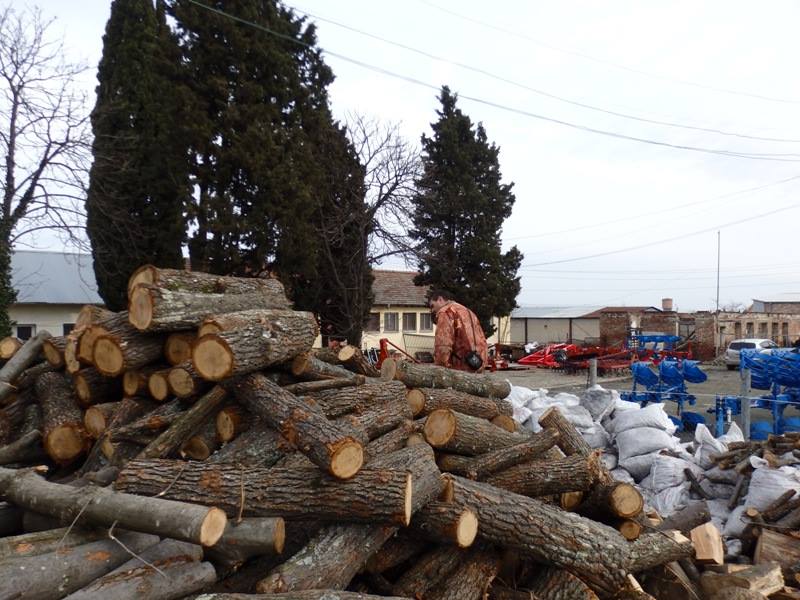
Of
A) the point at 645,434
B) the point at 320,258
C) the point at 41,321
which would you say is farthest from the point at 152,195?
the point at 645,434

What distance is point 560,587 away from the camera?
164 inches

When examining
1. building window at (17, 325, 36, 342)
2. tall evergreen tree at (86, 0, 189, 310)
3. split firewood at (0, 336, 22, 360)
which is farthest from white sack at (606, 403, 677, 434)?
building window at (17, 325, 36, 342)

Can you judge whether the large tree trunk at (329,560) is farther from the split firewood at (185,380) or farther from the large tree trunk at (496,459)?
the split firewood at (185,380)

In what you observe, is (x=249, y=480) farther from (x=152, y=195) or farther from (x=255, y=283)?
(x=152, y=195)

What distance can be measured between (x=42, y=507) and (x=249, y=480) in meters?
1.17

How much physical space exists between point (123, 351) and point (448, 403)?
2804 mm

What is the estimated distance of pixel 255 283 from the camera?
6480 mm

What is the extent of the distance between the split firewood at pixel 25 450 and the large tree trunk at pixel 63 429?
10cm

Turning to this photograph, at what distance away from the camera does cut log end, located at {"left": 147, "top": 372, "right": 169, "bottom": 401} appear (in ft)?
16.8

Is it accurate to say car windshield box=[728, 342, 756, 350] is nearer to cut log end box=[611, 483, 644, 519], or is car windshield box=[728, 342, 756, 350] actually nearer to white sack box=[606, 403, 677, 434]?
white sack box=[606, 403, 677, 434]

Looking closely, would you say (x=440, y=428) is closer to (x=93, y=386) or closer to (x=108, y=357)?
(x=108, y=357)

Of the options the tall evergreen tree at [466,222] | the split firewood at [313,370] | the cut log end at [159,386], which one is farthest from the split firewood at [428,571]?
the tall evergreen tree at [466,222]

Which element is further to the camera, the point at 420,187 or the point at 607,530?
the point at 420,187

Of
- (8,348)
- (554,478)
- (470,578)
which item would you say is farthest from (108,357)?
(554,478)
